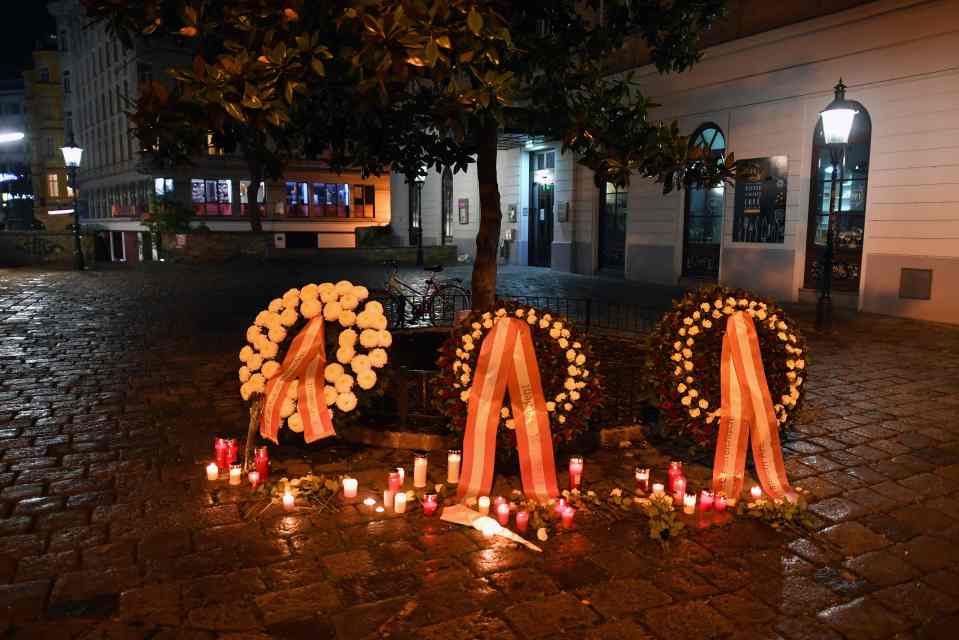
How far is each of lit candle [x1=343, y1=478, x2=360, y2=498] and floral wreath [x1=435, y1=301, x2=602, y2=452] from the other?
0.96 metres

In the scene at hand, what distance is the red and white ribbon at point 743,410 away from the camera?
572cm

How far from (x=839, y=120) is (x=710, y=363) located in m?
8.28

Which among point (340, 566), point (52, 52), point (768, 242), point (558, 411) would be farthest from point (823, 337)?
point (52, 52)

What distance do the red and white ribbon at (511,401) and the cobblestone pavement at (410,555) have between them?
25.0 inches

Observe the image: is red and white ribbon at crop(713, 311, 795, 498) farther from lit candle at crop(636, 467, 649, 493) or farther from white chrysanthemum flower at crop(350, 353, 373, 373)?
white chrysanthemum flower at crop(350, 353, 373, 373)

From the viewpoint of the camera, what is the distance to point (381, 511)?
5188 millimetres

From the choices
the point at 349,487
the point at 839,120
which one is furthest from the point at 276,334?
the point at 839,120

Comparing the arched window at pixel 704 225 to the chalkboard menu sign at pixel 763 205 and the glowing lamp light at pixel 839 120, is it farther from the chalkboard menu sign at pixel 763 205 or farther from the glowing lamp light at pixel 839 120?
the glowing lamp light at pixel 839 120

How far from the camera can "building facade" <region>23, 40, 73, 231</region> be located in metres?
71.4

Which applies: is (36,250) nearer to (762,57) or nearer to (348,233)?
(348,233)

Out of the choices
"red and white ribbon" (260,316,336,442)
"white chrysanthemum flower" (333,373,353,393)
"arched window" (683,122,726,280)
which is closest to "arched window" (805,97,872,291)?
"arched window" (683,122,726,280)

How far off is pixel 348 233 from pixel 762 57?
36.3 meters

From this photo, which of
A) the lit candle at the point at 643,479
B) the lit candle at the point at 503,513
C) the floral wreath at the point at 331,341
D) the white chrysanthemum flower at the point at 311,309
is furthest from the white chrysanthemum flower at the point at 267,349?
the lit candle at the point at 643,479

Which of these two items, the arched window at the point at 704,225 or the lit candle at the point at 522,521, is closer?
the lit candle at the point at 522,521
